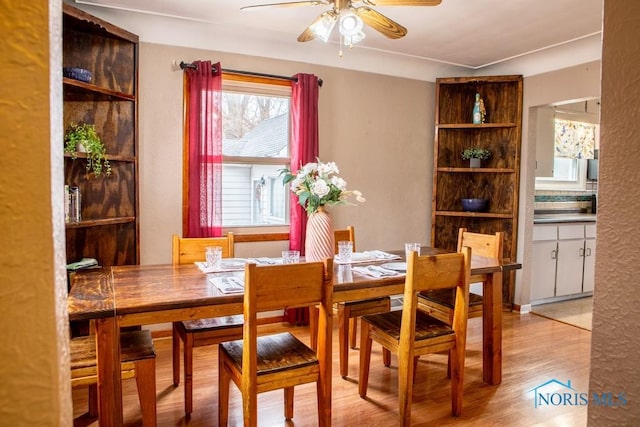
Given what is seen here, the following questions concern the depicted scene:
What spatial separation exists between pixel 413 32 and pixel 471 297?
211cm

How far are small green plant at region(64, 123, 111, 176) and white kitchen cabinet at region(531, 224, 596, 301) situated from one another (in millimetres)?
3911

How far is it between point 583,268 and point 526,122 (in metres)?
1.75

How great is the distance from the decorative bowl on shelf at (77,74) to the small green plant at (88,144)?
0.32m

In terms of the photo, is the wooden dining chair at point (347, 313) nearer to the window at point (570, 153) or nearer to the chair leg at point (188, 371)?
the chair leg at point (188, 371)

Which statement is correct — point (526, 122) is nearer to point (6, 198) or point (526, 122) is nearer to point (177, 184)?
point (177, 184)

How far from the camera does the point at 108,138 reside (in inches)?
126

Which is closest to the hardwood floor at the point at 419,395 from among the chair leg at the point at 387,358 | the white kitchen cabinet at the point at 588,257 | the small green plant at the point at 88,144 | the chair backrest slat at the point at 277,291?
the chair leg at the point at 387,358

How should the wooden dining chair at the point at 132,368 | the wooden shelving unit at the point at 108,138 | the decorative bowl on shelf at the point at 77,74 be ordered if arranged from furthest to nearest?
the wooden shelving unit at the point at 108,138 < the decorative bowl on shelf at the point at 77,74 < the wooden dining chair at the point at 132,368

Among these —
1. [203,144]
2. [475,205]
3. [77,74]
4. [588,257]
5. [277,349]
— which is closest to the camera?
[277,349]

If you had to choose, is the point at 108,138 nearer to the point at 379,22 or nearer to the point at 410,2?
the point at 379,22

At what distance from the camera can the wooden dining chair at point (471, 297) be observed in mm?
2795

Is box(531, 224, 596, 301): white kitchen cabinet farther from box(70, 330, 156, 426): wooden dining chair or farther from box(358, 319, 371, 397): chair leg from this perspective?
box(70, 330, 156, 426): wooden dining chair

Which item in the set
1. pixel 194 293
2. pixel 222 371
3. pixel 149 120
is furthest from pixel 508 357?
pixel 149 120

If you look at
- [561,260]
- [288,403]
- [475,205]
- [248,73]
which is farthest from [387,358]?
[561,260]
